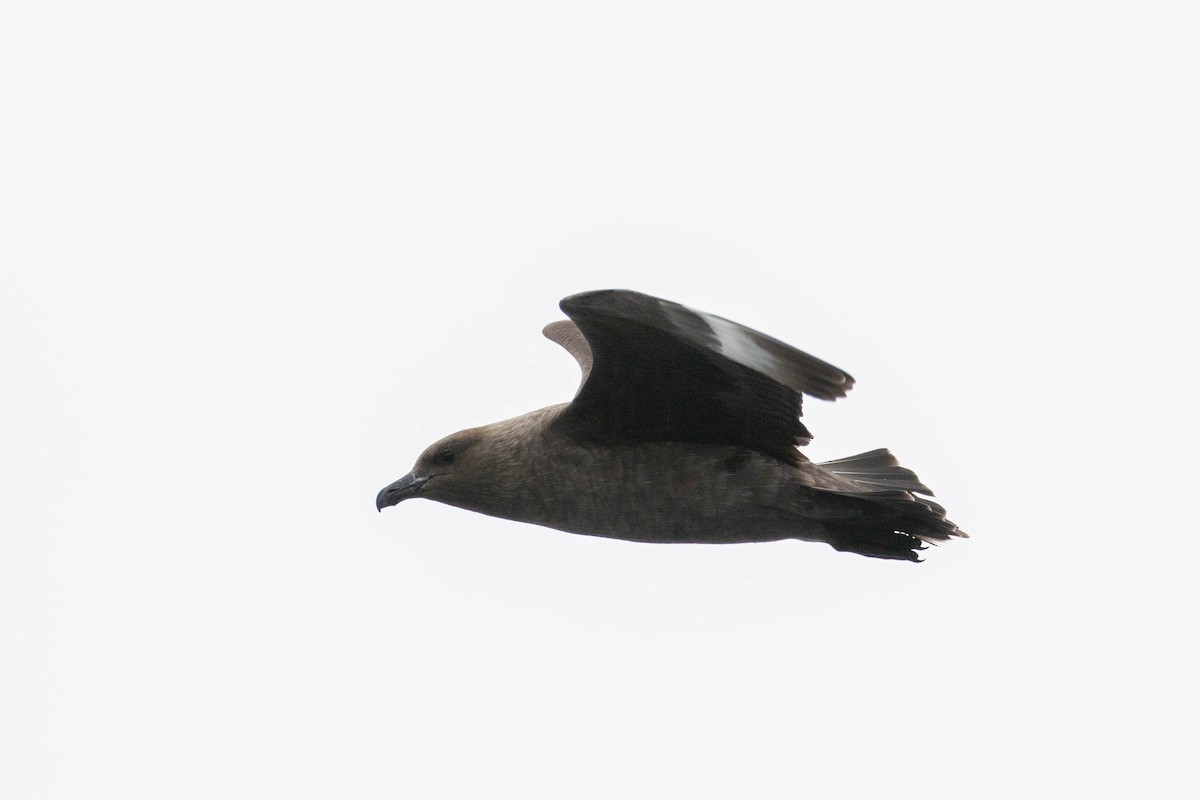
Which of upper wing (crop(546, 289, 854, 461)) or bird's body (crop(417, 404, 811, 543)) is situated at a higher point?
upper wing (crop(546, 289, 854, 461))

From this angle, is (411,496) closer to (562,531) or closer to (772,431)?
(562,531)

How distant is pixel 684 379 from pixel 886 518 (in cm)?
102

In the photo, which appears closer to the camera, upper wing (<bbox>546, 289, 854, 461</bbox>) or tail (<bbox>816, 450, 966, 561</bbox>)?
upper wing (<bbox>546, 289, 854, 461</bbox>)

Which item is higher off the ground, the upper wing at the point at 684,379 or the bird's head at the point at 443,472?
the upper wing at the point at 684,379

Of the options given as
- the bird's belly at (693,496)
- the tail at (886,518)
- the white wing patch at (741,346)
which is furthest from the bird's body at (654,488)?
the white wing patch at (741,346)

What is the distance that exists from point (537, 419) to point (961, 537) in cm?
177

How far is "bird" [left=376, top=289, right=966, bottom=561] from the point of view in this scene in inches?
272

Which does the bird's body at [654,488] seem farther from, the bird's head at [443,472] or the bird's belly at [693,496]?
the bird's head at [443,472]

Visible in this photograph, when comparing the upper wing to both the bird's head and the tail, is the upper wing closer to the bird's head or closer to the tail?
the tail

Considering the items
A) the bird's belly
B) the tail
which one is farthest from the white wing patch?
the tail

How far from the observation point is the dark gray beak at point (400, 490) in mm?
7617

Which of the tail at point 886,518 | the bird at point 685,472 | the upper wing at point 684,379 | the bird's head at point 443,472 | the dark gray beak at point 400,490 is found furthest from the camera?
the dark gray beak at point 400,490

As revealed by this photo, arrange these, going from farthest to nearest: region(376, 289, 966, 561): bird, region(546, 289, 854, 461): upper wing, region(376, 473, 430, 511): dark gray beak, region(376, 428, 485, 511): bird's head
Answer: region(376, 473, 430, 511): dark gray beak
region(376, 428, 485, 511): bird's head
region(376, 289, 966, 561): bird
region(546, 289, 854, 461): upper wing

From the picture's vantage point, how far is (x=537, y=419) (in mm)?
7414
